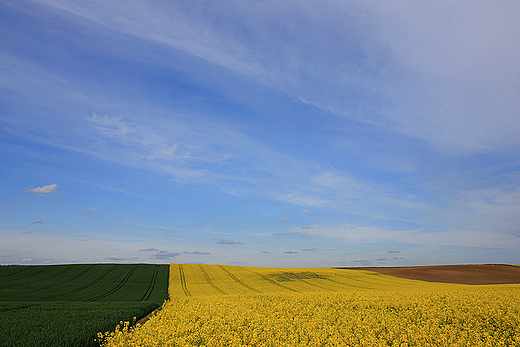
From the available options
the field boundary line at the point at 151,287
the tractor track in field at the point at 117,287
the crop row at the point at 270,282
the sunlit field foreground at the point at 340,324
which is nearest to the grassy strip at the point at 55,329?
the sunlit field foreground at the point at 340,324

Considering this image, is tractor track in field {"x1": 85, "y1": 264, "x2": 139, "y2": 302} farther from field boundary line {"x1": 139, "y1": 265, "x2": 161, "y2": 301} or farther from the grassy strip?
the grassy strip

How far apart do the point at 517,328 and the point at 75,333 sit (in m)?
20.5

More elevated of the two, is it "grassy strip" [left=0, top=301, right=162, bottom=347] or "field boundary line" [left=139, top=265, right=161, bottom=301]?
"grassy strip" [left=0, top=301, right=162, bottom=347]

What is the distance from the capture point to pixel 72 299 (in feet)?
105

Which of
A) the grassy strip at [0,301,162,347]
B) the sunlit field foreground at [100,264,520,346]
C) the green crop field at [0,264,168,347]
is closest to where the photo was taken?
the sunlit field foreground at [100,264,520,346]

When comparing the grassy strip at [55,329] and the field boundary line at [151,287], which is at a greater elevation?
the grassy strip at [55,329]

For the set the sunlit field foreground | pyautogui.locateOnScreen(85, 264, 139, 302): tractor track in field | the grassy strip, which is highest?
the sunlit field foreground

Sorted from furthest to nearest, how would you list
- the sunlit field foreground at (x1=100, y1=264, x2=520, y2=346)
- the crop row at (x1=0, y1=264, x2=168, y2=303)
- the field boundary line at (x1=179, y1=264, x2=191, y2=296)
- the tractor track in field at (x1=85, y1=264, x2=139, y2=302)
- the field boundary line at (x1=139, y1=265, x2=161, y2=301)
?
the field boundary line at (x1=179, y1=264, x2=191, y2=296) < the tractor track in field at (x1=85, y1=264, x2=139, y2=302) < the crop row at (x1=0, y1=264, x2=168, y2=303) < the field boundary line at (x1=139, y1=265, x2=161, y2=301) < the sunlit field foreground at (x1=100, y1=264, x2=520, y2=346)

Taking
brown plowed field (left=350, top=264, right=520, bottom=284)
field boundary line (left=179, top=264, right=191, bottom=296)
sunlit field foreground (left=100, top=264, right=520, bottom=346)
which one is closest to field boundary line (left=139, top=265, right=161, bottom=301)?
field boundary line (left=179, top=264, right=191, bottom=296)

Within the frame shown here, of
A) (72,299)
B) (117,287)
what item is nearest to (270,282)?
(117,287)

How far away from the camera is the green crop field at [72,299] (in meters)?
12.9

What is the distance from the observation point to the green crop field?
12.9 metres

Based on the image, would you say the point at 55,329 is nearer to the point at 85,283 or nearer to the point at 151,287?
the point at 151,287

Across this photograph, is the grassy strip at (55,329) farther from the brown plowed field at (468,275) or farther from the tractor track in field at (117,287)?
the brown plowed field at (468,275)
